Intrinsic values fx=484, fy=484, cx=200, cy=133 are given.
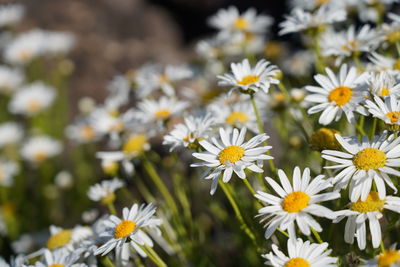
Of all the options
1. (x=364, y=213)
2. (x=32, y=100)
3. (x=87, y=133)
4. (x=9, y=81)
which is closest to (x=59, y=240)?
(x=364, y=213)

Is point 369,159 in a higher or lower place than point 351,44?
lower

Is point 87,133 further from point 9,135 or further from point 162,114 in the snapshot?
point 162,114

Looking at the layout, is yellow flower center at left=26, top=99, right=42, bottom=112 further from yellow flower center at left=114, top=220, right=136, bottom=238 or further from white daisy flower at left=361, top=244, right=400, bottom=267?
white daisy flower at left=361, top=244, right=400, bottom=267

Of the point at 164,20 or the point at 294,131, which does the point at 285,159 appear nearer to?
the point at 294,131

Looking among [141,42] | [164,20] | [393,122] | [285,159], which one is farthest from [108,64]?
[393,122]

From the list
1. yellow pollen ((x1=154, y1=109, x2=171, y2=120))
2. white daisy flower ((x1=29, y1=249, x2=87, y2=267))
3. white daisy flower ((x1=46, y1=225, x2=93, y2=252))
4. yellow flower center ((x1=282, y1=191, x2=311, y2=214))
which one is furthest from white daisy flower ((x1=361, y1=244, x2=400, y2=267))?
yellow pollen ((x1=154, y1=109, x2=171, y2=120))

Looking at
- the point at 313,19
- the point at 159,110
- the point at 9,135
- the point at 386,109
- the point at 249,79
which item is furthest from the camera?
the point at 9,135

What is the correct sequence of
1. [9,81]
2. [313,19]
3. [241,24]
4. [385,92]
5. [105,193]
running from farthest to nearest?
1. [9,81]
2. [241,24]
3. [313,19]
4. [105,193]
5. [385,92]
